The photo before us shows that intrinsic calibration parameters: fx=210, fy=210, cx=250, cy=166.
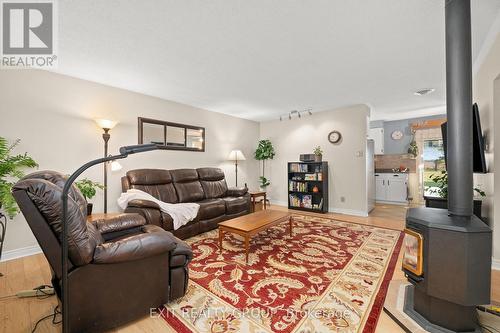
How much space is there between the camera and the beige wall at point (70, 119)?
2.61 meters

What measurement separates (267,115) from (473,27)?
3846 mm

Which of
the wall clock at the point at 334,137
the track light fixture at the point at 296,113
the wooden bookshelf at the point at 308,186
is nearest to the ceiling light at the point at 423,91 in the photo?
the wall clock at the point at 334,137

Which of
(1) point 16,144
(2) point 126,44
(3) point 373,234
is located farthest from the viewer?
(3) point 373,234

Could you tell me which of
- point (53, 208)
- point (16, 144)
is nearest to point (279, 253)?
point (53, 208)

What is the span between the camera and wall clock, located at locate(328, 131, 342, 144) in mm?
4867

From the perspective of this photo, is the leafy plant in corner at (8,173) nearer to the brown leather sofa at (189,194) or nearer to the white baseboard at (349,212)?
the brown leather sofa at (189,194)

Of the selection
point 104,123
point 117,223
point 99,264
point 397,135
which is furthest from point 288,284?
point 397,135

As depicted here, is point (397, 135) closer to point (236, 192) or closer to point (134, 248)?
point (236, 192)

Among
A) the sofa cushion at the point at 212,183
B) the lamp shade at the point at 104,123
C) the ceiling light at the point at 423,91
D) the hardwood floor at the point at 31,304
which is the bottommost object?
the hardwood floor at the point at 31,304

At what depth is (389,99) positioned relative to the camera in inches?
166

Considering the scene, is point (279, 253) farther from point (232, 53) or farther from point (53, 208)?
point (232, 53)

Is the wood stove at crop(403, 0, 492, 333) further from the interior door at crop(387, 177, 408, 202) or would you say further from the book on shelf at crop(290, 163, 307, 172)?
the interior door at crop(387, 177, 408, 202)

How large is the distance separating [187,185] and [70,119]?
78.7 inches

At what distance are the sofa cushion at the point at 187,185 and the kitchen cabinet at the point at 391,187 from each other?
512 centimetres
